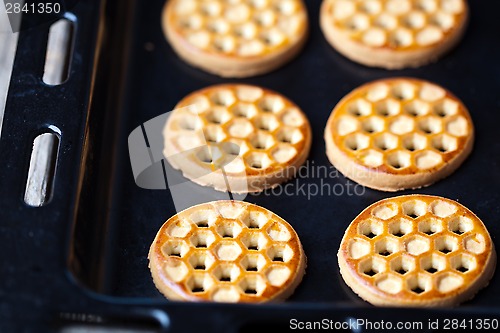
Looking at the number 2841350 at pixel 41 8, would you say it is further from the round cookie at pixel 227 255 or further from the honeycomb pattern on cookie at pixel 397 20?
the honeycomb pattern on cookie at pixel 397 20

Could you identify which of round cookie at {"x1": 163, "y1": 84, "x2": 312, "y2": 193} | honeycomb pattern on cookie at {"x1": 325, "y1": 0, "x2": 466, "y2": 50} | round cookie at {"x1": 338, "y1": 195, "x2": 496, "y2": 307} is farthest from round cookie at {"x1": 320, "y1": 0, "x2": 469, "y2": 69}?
round cookie at {"x1": 338, "y1": 195, "x2": 496, "y2": 307}

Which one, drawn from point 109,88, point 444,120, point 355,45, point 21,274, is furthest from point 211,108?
point 21,274

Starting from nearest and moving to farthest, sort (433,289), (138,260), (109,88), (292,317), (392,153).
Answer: (292,317) → (433,289) → (138,260) → (392,153) → (109,88)

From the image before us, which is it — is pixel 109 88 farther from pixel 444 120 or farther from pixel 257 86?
pixel 444 120

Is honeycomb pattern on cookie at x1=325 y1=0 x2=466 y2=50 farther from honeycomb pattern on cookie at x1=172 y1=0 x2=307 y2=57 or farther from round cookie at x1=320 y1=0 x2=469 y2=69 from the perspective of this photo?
honeycomb pattern on cookie at x1=172 y1=0 x2=307 y2=57

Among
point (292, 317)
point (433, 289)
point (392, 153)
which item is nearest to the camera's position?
point (292, 317)

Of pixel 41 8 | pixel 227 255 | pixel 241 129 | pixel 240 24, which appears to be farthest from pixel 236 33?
pixel 227 255

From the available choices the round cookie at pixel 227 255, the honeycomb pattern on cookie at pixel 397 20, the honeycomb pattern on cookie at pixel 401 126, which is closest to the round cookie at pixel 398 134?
the honeycomb pattern on cookie at pixel 401 126
